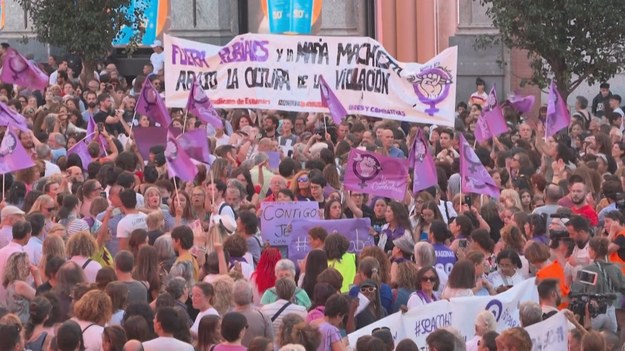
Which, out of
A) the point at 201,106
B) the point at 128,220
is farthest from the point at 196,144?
the point at 128,220

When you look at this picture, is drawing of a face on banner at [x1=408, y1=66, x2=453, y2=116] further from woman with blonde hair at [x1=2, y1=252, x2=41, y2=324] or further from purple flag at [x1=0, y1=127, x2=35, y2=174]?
woman with blonde hair at [x1=2, y1=252, x2=41, y2=324]

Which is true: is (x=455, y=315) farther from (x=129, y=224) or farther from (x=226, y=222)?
(x=129, y=224)

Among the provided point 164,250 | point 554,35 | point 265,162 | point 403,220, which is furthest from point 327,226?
point 554,35

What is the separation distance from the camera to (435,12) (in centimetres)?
3606

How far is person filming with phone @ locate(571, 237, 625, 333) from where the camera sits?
14.7 m

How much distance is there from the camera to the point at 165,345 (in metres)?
12.4

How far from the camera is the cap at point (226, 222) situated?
16.5m

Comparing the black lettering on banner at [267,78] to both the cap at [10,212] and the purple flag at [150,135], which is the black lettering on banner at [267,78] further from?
the cap at [10,212]

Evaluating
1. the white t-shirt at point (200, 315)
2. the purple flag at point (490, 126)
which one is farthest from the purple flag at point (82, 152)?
the white t-shirt at point (200, 315)

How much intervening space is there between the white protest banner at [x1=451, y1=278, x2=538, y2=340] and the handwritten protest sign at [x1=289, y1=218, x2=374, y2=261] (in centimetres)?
233

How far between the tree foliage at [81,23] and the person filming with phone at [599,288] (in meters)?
16.3

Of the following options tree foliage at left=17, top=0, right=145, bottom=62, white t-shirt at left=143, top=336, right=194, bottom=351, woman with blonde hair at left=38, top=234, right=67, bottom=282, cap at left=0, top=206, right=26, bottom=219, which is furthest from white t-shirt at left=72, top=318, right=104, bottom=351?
tree foliage at left=17, top=0, right=145, bottom=62

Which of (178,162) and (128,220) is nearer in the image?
(128,220)

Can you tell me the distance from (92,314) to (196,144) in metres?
6.71
